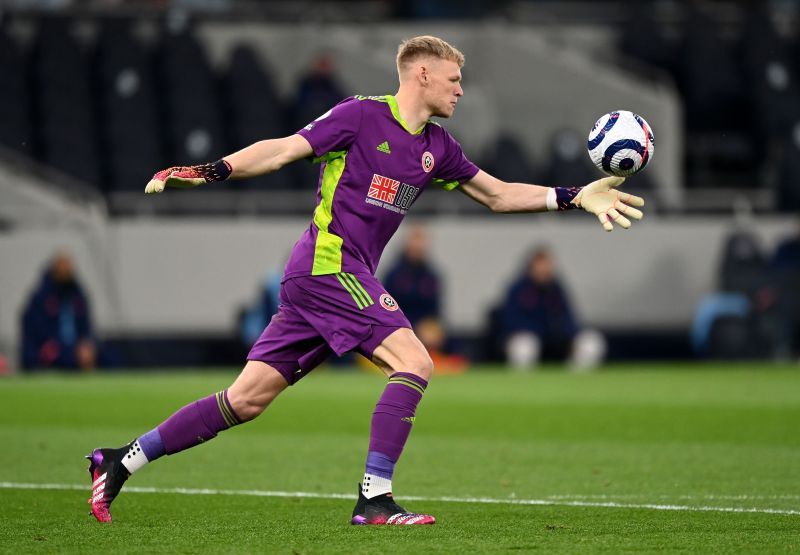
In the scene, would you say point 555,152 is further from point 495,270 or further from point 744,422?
point 744,422

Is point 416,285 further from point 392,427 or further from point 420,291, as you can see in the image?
point 392,427

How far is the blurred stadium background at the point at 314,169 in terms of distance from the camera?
70.2 feet

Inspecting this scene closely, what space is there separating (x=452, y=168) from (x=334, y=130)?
0.72 meters

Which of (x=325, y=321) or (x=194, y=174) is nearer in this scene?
(x=194, y=174)

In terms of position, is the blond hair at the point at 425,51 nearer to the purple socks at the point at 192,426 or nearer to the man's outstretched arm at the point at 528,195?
the man's outstretched arm at the point at 528,195

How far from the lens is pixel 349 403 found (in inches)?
588

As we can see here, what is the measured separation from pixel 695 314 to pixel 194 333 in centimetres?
706

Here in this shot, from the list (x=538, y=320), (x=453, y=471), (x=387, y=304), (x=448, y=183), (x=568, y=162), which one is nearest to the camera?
(x=387, y=304)

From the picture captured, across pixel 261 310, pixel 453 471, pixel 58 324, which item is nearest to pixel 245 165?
pixel 453 471

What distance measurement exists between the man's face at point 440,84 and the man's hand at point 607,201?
78cm

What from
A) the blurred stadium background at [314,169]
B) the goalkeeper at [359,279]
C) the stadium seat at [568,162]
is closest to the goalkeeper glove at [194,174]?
the goalkeeper at [359,279]

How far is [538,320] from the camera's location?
2056 centimetres

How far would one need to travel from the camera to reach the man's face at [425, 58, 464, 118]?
722 cm

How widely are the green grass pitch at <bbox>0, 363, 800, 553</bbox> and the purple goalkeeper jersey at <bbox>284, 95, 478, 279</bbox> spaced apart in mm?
1211
